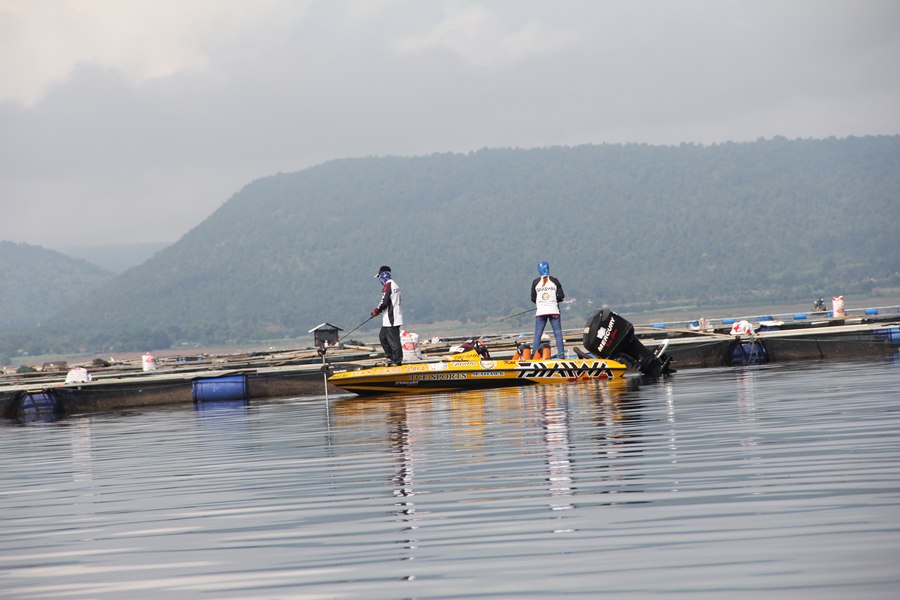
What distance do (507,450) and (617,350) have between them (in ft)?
36.4

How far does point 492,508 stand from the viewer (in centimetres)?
880

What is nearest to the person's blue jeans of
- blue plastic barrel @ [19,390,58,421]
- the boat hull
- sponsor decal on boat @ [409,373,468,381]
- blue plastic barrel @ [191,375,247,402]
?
the boat hull

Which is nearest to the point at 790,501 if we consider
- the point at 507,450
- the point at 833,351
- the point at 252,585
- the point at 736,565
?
the point at 736,565

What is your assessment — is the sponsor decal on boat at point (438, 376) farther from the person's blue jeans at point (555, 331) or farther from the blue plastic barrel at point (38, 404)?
the blue plastic barrel at point (38, 404)

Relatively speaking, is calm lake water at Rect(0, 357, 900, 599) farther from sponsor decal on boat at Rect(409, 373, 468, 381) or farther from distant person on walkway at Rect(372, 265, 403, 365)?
distant person on walkway at Rect(372, 265, 403, 365)

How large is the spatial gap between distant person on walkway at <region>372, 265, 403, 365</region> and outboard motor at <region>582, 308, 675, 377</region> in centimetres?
382

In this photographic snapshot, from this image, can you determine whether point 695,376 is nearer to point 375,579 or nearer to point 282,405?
point 282,405

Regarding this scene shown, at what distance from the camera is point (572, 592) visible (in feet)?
20.7

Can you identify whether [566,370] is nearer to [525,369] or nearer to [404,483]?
[525,369]

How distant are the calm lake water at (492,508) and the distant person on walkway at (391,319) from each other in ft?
26.3

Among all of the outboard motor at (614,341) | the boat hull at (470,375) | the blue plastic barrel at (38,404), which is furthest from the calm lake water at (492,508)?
the blue plastic barrel at (38,404)

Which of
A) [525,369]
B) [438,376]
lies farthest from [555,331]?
[438,376]

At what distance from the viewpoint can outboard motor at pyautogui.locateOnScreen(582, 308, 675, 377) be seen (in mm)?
22859

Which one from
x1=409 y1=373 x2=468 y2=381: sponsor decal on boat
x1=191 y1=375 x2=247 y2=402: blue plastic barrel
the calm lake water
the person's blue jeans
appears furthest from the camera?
x1=191 y1=375 x2=247 y2=402: blue plastic barrel
